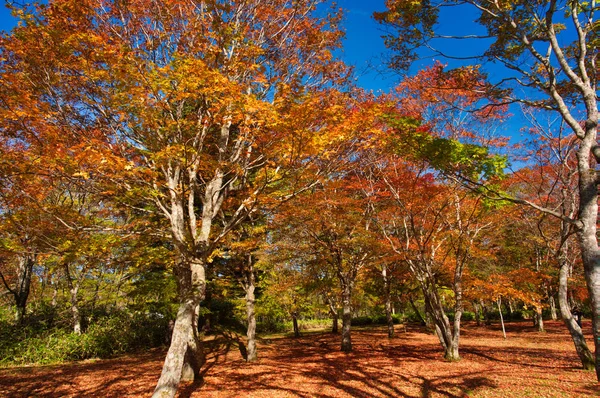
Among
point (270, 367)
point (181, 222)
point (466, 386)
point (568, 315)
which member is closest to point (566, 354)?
point (568, 315)

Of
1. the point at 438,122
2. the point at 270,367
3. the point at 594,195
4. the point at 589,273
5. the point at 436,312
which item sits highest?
the point at 438,122

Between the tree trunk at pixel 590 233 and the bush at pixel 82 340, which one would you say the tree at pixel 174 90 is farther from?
the bush at pixel 82 340

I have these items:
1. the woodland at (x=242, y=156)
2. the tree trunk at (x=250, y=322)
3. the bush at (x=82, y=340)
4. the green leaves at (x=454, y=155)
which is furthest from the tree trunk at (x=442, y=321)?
the bush at (x=82, y=340)

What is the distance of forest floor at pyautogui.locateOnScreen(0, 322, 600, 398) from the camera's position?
24.8 feet

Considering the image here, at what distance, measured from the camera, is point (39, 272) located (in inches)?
996

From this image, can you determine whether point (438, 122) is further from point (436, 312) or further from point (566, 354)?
point (566, 354)

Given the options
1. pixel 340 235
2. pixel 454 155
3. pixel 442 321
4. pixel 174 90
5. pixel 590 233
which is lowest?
pixel 442 321

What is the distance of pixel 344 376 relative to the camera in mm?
9188

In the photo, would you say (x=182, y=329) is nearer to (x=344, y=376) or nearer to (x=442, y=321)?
(x=344, y=376)

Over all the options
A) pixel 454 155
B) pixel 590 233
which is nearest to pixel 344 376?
pixel 454 155

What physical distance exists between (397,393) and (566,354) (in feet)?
30.6

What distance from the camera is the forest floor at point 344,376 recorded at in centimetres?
756

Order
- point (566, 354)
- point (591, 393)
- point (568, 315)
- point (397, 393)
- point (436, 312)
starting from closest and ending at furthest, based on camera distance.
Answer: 1. point (591, 393)
2. point (397, 393)
3. point (568, 315)
4. point (436, 312)
5. point (566, 354)

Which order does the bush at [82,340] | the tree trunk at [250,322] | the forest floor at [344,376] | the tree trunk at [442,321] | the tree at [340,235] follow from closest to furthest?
the forest floor at [344,376] < the tree trunk at [442,321] < the tree trunk at [250,322] < the bush at [82,340] < the tree at [340,235]
